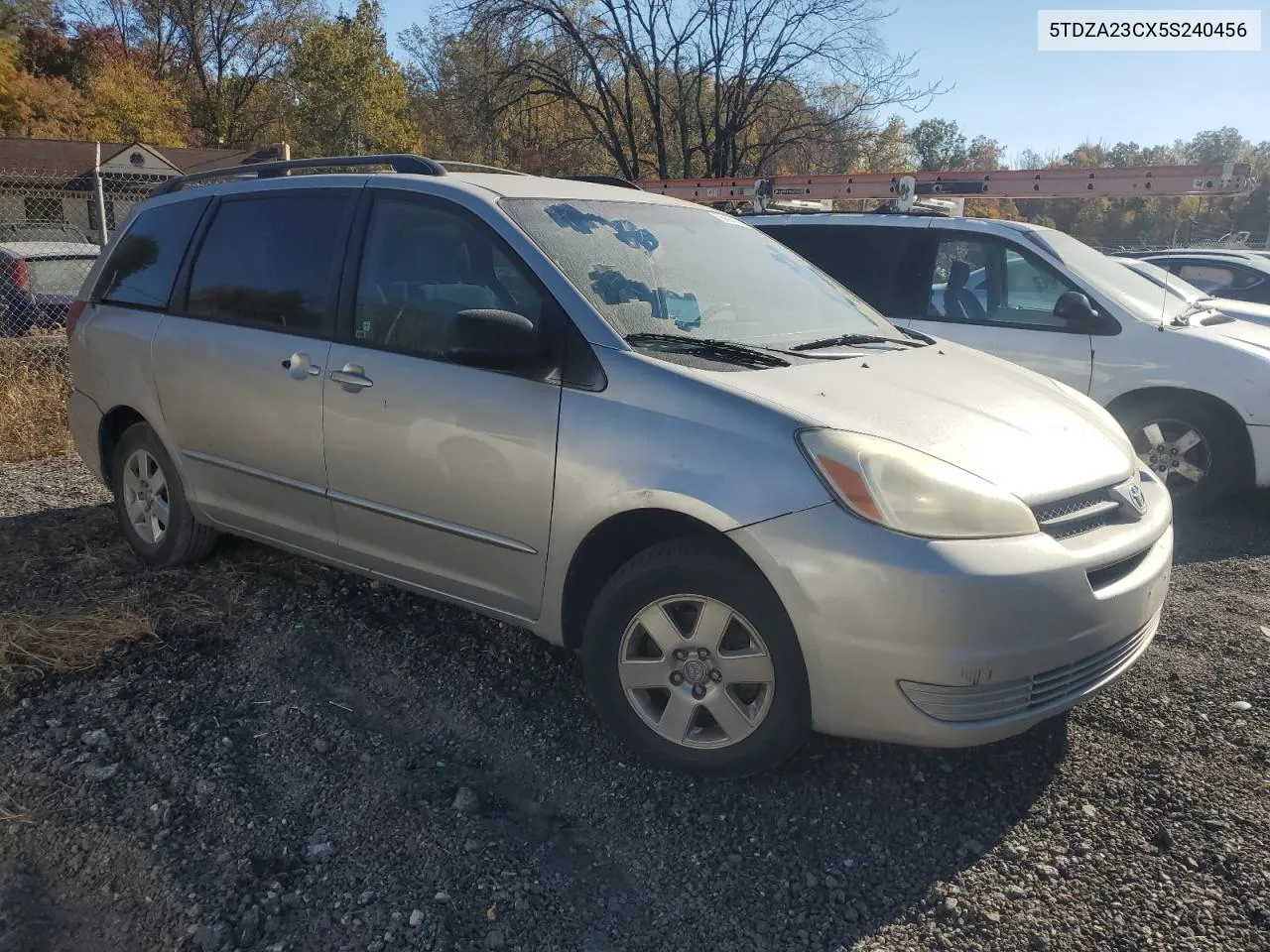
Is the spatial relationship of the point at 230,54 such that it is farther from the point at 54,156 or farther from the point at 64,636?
the point at 64,636

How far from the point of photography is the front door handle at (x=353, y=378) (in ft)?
11.5

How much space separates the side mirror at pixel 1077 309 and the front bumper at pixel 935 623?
3.84 m

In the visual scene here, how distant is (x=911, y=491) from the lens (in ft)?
8.52

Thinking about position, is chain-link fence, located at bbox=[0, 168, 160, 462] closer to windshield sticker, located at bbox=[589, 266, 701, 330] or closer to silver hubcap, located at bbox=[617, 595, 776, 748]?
windshield sticker, located at bbox=[589, 266, 701, 330]

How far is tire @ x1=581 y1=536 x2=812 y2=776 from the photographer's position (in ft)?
8.86

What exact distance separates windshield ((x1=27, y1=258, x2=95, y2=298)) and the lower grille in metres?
13.0

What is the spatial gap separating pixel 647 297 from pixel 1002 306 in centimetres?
399

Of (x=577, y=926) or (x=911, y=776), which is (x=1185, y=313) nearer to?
(x=911, y=776)

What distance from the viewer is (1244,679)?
11.8ft

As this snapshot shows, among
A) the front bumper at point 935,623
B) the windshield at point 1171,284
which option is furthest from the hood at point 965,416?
the windshield at point 1171,284

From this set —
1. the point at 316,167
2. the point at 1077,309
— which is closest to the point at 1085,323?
the point at 1077,309

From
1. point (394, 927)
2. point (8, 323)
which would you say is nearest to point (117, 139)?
point (8, 323)

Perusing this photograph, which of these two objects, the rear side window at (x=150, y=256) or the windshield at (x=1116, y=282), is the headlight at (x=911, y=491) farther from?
the windshield at (x=1116, y=282)

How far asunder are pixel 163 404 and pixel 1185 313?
240 inches
